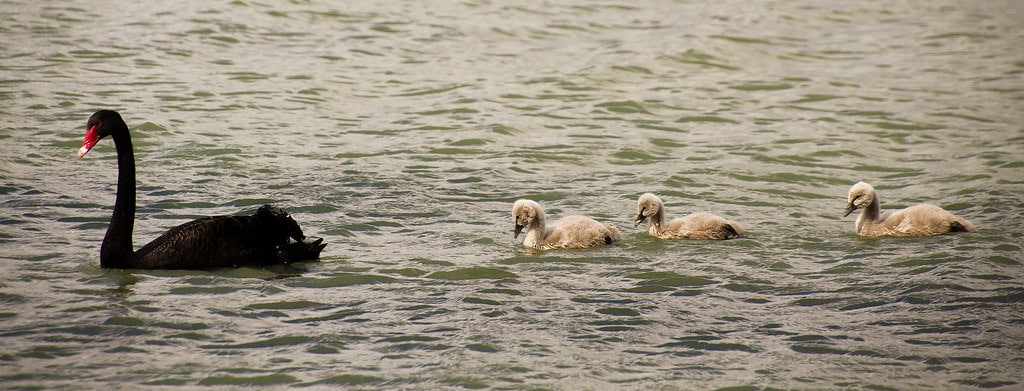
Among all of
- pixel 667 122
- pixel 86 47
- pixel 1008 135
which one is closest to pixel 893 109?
pixel 1008 135

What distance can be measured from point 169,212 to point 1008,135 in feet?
30.3

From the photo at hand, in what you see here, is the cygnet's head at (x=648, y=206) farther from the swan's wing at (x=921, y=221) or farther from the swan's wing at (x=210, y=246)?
the swan's wing at (x=210, y=246)

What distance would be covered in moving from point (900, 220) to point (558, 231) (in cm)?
269

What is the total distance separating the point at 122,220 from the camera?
806 cm

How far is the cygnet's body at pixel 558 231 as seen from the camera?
895cm

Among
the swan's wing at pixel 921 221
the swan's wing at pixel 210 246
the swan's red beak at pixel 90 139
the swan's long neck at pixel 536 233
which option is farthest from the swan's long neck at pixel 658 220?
the swan's red beak at pixel 90 139

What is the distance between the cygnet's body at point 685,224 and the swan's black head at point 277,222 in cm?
269

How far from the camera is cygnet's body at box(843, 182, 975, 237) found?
30.0ft

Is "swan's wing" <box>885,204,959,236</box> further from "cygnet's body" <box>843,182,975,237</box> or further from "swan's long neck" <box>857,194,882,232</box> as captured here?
"swan's long neck" <box>857,194,882,232</box>

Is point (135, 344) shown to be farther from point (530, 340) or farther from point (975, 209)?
point (975, 209)

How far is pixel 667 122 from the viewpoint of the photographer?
1409 centimetres

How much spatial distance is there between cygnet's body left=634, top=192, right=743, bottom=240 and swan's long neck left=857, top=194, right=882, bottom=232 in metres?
1.00

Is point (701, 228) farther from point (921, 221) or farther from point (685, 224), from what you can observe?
point (921, 221)

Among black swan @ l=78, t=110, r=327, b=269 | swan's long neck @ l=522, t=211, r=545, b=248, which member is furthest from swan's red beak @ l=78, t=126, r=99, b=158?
swan's long neck @ l=522, t=211, r=545, b=248
